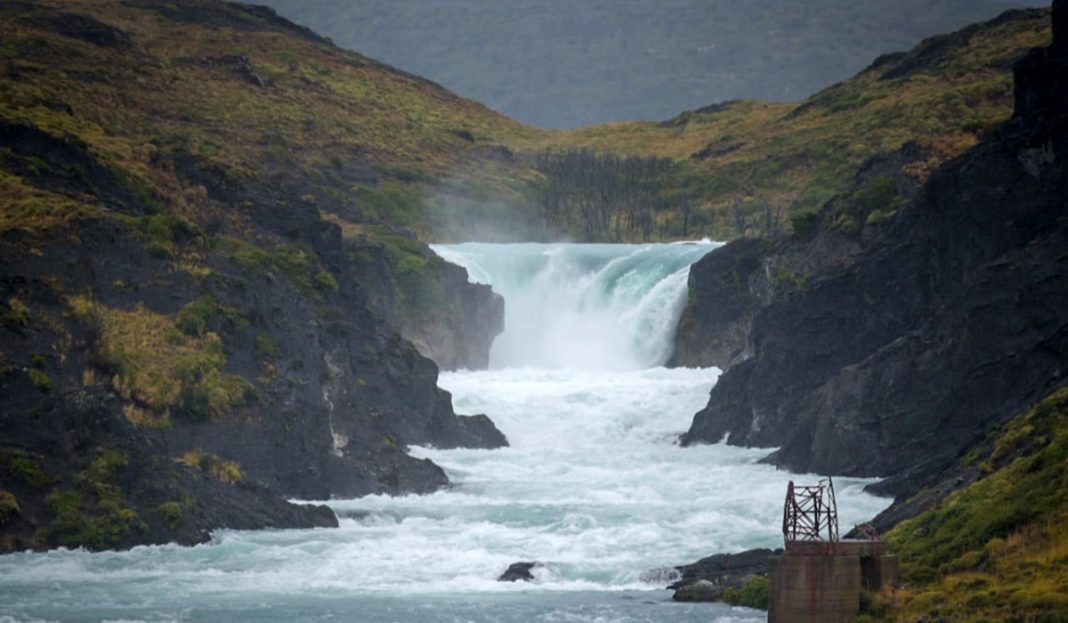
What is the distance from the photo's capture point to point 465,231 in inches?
7190

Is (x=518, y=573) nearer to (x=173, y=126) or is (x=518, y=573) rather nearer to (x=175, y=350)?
(x=175, y=350)

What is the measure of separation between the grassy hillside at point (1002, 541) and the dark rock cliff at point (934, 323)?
31.3 ft

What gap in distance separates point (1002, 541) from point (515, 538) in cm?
2647

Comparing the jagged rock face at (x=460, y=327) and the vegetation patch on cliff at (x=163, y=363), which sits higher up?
the jagged rock face at (x=460, y=327)

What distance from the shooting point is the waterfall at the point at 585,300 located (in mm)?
142375

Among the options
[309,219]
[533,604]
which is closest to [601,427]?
[309,219]

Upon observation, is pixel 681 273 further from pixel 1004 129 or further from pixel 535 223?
pixel 1004 129

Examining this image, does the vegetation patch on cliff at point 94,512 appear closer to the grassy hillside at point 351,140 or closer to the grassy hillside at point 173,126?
the grassy hillside at point 173,126

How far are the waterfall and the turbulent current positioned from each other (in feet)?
22.2

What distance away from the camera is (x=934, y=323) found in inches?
3393

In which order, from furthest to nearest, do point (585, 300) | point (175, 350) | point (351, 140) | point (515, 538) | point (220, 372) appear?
point (351, 140) < point (585, 300) < point (220, 372) < point (175, 350) < point (515, 538)

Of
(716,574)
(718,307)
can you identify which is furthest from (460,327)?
(716,574)

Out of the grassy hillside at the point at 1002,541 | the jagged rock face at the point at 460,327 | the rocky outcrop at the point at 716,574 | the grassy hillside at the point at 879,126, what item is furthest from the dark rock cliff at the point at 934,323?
the grassy hillside at the point at 879,126

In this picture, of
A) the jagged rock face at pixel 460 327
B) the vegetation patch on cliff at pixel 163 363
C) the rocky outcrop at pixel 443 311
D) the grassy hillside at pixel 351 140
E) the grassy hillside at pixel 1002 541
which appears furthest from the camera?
→ the jagged rock face at pixel 460 327
